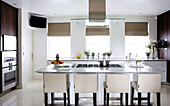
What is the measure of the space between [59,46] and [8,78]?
281 centimetres

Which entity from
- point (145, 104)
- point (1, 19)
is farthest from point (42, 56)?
point (145, 104)

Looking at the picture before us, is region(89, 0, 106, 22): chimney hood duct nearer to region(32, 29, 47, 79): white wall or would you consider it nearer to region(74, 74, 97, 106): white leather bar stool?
region(74, 74, 97, 106): white leather bar stool

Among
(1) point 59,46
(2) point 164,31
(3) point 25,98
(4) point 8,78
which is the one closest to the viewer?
(3) point 25,98

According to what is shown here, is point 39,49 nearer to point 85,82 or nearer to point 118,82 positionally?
point 85,82

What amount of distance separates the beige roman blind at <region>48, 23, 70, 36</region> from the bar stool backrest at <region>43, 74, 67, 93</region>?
4077mm

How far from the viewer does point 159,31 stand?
6.81m

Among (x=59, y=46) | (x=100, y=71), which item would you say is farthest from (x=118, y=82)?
(x=59, y=46)

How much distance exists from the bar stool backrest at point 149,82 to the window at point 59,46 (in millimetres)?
4368

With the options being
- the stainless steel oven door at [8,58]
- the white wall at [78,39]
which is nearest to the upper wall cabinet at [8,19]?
the stainless steel oven door at [8,58]

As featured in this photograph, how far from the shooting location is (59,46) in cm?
739

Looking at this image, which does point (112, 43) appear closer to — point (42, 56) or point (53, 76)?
point (42, 56)

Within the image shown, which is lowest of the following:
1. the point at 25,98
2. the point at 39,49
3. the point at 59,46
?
the point at 25,98

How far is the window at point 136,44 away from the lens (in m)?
7.15

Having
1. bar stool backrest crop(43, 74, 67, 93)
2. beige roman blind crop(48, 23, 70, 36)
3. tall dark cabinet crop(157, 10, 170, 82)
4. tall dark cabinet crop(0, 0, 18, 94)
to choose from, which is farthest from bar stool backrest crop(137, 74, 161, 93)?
beige roman blind crop(48, 23, 70, 36)
